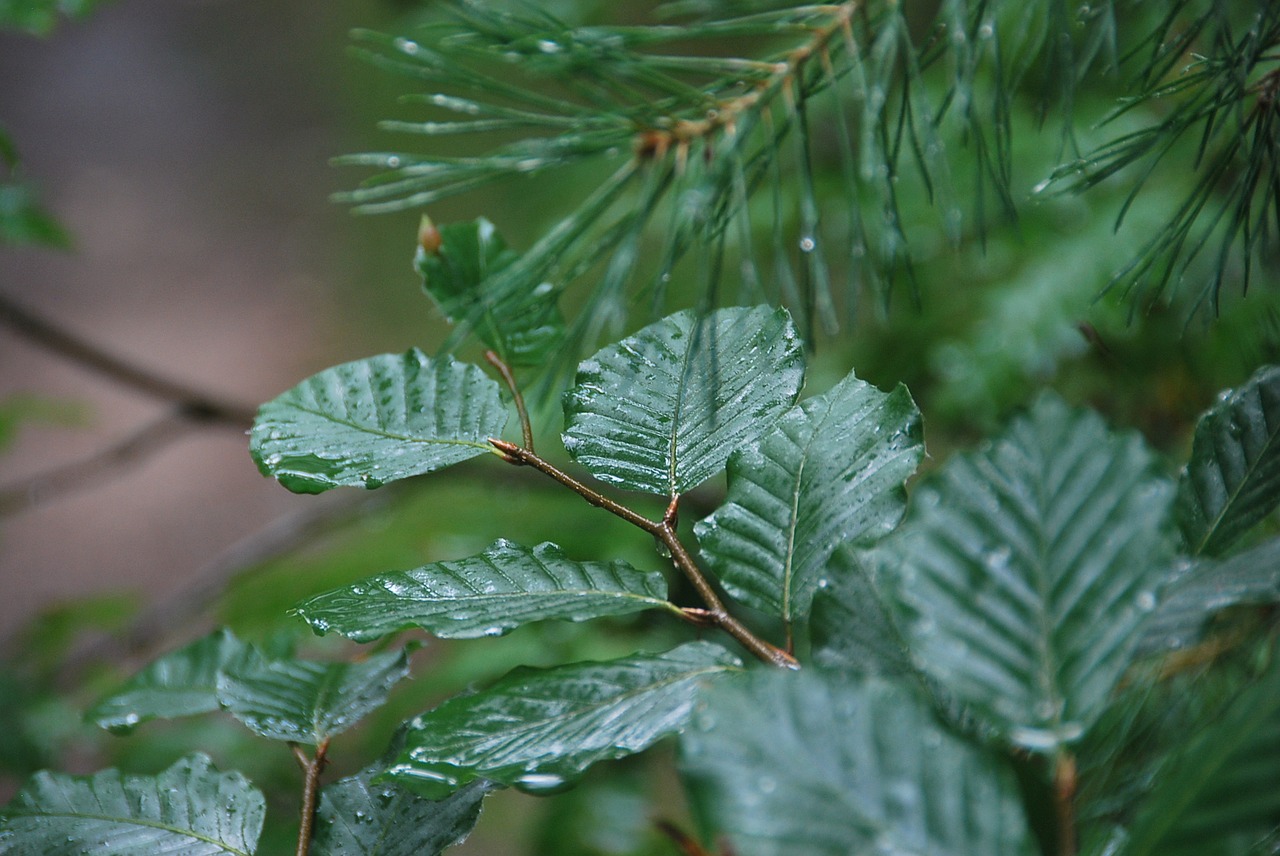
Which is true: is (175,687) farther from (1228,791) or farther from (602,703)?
(1228,791)

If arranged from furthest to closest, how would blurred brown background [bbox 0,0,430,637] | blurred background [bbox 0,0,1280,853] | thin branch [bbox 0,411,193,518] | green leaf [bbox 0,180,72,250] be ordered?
1. blurred brown background [bbox 0,0,430,637]
2. thin branch [bbox 0,411,193,518]
3. green leaf [bbox 0,180,72,250]
4. blurred background [bbox 0,0,1280,853]

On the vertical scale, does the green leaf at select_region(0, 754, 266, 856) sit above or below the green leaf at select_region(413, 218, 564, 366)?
below

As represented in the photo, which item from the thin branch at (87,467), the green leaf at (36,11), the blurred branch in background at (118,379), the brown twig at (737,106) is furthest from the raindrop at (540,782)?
the thin branch at (87,467)

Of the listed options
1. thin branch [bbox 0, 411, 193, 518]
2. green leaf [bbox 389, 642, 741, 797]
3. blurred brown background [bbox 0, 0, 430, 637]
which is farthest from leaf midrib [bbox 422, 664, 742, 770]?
blurred brown background [bbox 0, 0, 430, 637]

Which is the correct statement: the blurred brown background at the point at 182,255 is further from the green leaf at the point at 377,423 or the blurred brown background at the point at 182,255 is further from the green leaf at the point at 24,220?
the green leaf at the point at 377,423

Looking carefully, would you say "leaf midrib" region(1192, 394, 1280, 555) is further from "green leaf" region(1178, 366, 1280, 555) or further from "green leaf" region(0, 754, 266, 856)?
"green leaf" region(0, 754, 266, 856)

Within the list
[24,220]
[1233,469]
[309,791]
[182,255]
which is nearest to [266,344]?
[182,255]
